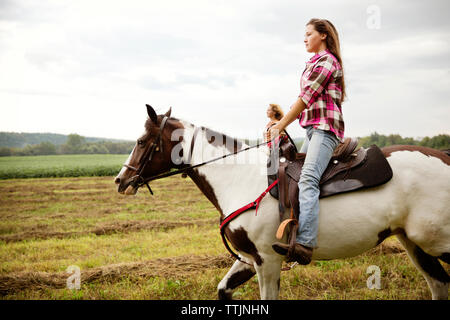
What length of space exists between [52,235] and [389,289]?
8.65 m

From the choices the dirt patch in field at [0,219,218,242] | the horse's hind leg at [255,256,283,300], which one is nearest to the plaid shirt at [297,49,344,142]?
the horse's hind leg at [255,256,283,300]

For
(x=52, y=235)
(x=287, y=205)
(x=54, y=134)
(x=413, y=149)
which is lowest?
(x=52, y=235)

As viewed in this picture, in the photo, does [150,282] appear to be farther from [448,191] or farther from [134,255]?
[448,191]

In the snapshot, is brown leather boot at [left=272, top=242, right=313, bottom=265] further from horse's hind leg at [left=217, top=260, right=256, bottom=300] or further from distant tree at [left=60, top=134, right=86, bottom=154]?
distant tree at [left=60, top=134, right=86, bottom=154]

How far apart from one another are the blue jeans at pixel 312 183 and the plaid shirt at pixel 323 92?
12cm

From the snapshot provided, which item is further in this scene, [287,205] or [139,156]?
[139,156]

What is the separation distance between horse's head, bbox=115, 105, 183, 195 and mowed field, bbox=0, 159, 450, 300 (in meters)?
2.10

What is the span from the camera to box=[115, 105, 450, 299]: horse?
10.2ft

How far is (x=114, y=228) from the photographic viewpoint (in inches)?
378

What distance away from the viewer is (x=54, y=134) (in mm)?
84938

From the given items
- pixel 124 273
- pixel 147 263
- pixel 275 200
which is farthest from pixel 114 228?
pixel 275 200

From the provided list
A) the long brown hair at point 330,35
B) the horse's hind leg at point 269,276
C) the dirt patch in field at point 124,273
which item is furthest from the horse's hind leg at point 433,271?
the dirt patch in field at point 124,273
